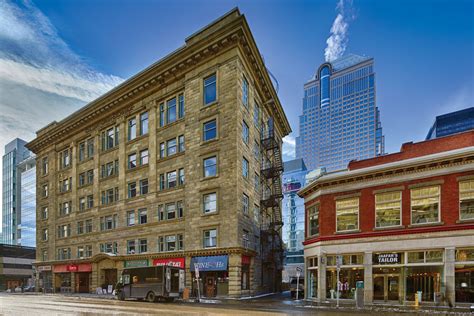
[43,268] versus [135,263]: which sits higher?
[135,263]

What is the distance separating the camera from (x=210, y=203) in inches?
1353

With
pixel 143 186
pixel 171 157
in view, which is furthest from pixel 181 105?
pixel 143 186

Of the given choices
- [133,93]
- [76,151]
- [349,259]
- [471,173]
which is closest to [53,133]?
[76,151]

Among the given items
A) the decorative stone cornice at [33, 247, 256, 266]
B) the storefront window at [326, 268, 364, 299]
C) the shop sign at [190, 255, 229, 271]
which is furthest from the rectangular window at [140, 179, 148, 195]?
the storefront window at [326, 268, 364, 299]

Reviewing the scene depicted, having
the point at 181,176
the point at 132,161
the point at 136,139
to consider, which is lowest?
the point at 181,176

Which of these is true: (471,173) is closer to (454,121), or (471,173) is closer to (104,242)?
(104,242)

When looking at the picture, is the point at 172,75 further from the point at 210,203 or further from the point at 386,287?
the point at 386,287

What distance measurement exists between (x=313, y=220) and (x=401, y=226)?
23.0 feet

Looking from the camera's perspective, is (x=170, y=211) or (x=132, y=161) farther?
(x=132, y=161)

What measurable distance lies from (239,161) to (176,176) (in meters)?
7.83

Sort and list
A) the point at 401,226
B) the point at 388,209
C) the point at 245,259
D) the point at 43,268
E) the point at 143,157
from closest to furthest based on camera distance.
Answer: the point at 401,226
the point at 388,209
the point at 245,259
the point at 143,157
the point at 43,268

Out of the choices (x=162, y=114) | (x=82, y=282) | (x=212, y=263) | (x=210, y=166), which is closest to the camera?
(x=212, y=263)

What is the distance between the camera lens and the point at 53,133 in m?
55.4

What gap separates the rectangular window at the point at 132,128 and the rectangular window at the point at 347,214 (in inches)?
1041
